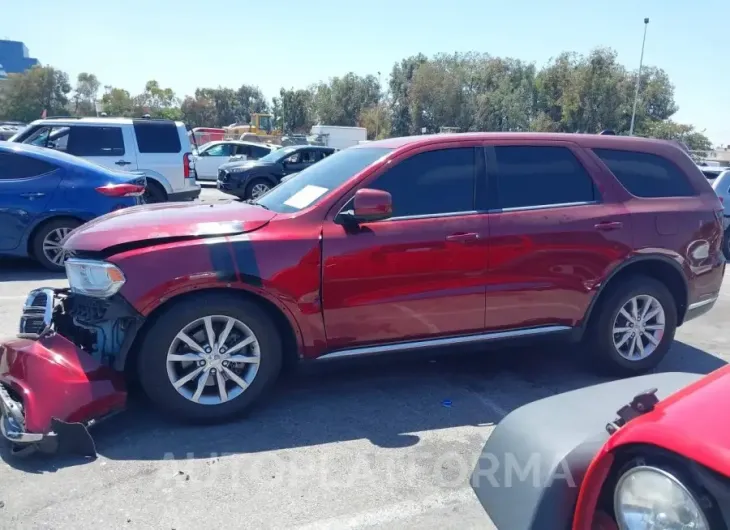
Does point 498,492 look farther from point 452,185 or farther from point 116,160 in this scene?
point 116,160

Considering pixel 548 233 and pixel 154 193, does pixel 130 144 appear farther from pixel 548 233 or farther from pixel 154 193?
A: pixel 548 233

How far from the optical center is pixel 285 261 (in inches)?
156

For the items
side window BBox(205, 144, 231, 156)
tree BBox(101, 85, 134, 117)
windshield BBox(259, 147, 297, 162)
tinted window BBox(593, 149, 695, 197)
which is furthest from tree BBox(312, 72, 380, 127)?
tinted window BBox(593, 149, 695, 197)

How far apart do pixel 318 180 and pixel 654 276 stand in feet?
9.39

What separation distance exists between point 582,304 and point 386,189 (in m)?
1.77

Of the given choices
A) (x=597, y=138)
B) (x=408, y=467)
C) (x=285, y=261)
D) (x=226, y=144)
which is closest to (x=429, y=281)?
(x=285, y=261)

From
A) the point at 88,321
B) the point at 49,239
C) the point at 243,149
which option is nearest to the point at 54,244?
the point at 49,239

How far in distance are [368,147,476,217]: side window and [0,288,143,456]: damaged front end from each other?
1876 millimetres

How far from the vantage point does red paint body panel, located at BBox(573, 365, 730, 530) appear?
1.52 m

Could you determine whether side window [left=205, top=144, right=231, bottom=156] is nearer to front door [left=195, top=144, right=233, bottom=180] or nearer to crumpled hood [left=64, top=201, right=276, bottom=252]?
front door [left=195, top=144, right=233, bottom=180]

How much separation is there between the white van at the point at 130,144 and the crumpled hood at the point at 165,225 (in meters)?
7.54

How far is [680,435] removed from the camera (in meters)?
1.59

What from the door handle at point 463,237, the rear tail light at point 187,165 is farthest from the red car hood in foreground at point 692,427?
the rear tail light at point 187,165

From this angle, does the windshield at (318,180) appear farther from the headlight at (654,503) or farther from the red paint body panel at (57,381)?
the headlight at (654,503)
